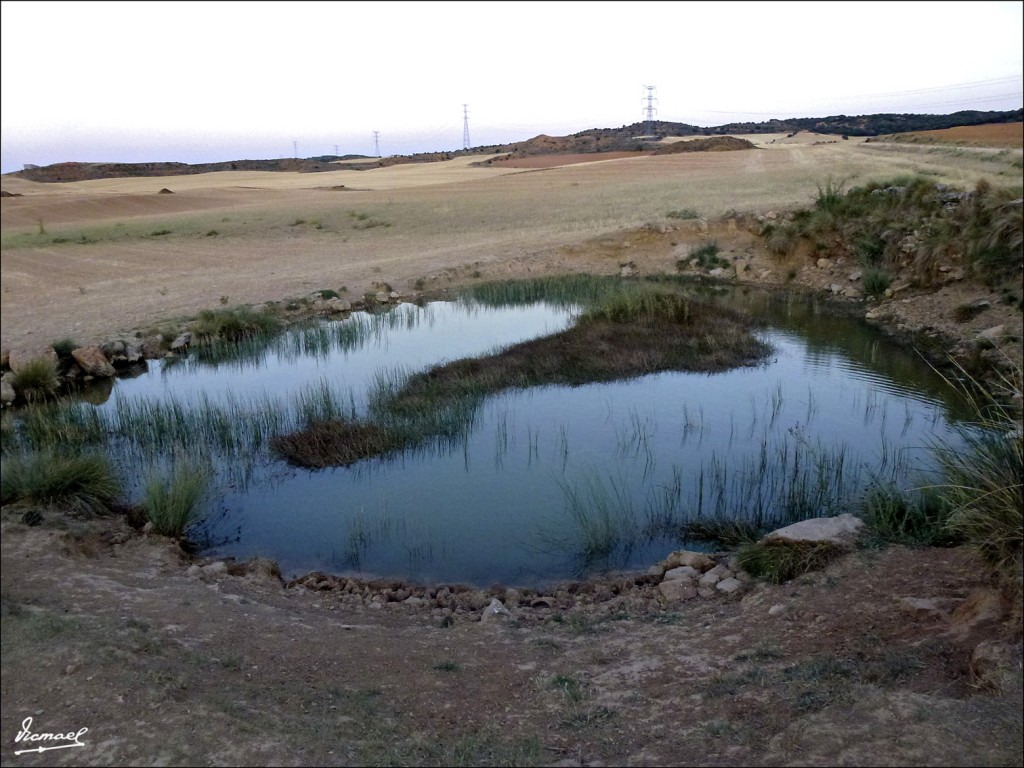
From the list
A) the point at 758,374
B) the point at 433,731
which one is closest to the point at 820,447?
the point at 758,374

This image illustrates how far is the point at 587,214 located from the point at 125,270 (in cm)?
1832

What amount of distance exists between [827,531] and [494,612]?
2.66m

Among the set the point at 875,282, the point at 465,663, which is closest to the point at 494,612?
the point at 465,663

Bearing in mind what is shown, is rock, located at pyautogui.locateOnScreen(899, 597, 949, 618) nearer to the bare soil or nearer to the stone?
the bare soil

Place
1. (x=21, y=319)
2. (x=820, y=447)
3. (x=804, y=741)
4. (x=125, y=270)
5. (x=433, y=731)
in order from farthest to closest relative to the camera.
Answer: (x=125, y=270), (x=820, y=447), (x=21, y=319), (x=433, y=731), (x=804, y=741)

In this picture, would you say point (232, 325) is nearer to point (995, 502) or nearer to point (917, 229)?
point (995, 502)

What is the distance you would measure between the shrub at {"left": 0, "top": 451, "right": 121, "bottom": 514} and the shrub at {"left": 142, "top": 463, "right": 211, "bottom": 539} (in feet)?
1.19

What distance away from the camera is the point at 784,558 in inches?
238

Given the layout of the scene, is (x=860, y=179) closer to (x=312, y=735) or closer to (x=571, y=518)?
(x=571, y=518)

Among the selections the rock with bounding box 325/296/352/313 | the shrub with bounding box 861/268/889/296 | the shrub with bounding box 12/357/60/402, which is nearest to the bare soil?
the shrub with bounding box 12/357/60/402

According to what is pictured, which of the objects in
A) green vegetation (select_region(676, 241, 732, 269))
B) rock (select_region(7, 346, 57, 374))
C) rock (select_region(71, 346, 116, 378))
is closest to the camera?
rock (select_region(7, 346, 57, 374))

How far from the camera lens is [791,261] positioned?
21.7m

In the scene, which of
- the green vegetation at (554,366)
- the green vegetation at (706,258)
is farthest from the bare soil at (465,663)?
the green vegetation at (706,258)

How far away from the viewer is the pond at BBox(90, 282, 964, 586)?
7.34 m
